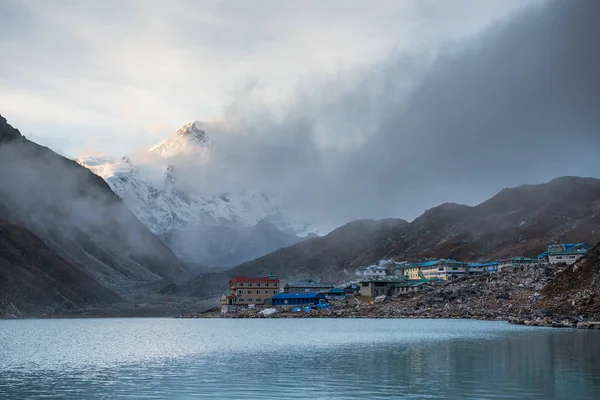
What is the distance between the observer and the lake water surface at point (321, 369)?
127ft

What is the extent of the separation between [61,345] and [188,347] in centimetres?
1838

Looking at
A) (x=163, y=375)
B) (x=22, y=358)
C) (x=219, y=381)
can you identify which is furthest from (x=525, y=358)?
(x=22, y=358)

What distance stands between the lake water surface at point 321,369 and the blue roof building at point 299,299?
11311 centimetres

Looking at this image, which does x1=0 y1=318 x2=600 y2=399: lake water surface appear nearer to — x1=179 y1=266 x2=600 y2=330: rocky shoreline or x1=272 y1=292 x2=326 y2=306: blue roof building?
x1=179 y1=266 x2=600 y2=330: rocky shoreline

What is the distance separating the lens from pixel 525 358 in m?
52.9

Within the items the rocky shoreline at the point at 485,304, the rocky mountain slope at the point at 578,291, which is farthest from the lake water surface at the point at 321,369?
the rocky shoreline at the point at 485,304

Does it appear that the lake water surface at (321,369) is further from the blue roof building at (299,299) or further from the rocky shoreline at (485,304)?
the blue roof building at (299,299)

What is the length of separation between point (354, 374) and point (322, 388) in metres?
6.57

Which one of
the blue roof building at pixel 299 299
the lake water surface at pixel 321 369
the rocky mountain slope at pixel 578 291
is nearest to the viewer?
the lake water surface at pixel 321 369

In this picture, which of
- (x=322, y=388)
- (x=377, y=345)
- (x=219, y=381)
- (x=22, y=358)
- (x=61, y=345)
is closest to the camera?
(x=322, y=388)

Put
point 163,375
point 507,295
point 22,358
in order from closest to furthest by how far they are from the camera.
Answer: point 163,375
point 22,358
point 507,295

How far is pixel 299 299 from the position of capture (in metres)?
190

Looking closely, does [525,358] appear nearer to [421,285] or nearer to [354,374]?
[354,374]

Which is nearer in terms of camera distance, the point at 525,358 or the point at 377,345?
the point at 525,358
